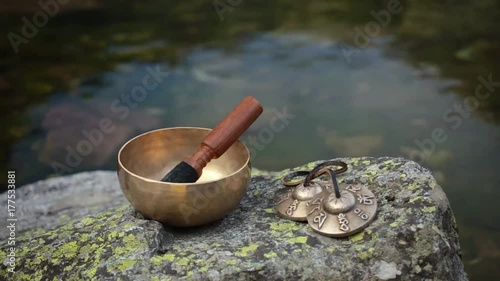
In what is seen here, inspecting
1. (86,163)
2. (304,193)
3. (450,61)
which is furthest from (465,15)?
(304,193)

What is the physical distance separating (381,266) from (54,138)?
11.2 ft

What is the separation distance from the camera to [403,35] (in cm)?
554

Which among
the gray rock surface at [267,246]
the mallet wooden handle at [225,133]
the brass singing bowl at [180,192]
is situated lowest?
the gray rock surface at [267,246]

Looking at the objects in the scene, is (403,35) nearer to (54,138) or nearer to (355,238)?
(54,138)

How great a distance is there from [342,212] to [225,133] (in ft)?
1.26

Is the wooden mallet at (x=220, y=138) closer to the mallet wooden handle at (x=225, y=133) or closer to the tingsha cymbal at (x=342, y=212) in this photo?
the mallet wooden handle at (x=225, y=133)

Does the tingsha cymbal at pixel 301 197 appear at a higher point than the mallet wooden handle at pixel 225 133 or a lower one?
lower

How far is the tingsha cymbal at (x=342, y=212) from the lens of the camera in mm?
1543

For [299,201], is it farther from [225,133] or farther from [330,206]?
[225,133]

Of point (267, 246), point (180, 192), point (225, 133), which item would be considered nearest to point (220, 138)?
point (225, 133)

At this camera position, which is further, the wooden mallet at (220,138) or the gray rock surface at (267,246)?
the wooden mallet at (220,138)

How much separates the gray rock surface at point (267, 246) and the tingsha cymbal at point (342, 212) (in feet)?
0.08

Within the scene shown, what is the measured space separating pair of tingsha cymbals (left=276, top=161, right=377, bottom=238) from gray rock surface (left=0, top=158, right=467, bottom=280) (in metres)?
0.03

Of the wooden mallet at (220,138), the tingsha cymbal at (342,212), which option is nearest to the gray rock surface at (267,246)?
the tingsha cymbal at (342,212)
